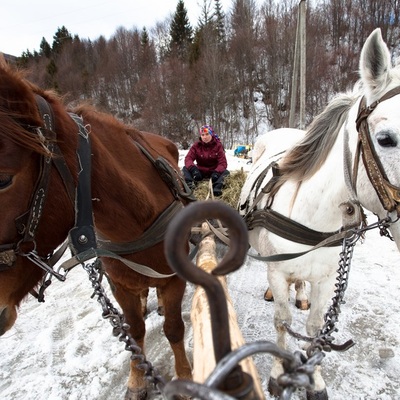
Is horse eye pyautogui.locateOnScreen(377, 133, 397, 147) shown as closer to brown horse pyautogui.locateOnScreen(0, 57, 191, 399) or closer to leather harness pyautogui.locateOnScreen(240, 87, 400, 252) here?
leather harness pyautogui.locateOnScreen(240, 87, 400, 252)

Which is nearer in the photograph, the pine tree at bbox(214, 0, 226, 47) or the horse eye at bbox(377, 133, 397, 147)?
the horse eye at bbox(377, 133, 397, 147)

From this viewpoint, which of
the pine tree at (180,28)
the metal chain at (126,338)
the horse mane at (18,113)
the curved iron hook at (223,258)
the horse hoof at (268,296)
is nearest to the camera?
the curved iron hook at (223,258)

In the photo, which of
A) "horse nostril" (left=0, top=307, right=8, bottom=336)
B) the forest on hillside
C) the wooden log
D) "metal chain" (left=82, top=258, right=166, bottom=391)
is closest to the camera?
the wooden log

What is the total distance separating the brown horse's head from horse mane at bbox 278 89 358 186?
1369 millimetres

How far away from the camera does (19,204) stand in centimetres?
96

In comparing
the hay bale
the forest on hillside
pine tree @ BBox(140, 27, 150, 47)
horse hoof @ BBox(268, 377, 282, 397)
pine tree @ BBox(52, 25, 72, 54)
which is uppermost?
pine tree @ BBox(52, 25, 72, 54)

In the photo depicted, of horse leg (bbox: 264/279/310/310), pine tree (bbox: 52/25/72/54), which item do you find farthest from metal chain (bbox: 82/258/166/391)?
pine tree (bbox: 52/25/72/54)

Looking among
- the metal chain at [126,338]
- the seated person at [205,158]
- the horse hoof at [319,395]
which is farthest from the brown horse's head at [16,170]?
the seated person at [205,158]

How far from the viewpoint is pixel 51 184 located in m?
1.04

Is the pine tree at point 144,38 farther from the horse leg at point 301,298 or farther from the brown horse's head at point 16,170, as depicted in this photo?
the brown horse's head at point 16,170

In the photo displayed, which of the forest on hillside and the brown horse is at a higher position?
the forest on hillside

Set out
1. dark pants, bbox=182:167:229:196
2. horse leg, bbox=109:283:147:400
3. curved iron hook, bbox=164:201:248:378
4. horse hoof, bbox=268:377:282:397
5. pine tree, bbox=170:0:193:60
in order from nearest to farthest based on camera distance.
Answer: curved iron hook, bbox=164:201:248:378 < horse leg, bbox=109:283:147:400 < horse hoof, bbox=268:377:282:397 < dark pants, bbox=182:167:229:196 < pine tree, bbox=170:0:193:60

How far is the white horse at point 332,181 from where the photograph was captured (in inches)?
46.8

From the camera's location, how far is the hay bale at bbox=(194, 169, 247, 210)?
3.31 m
